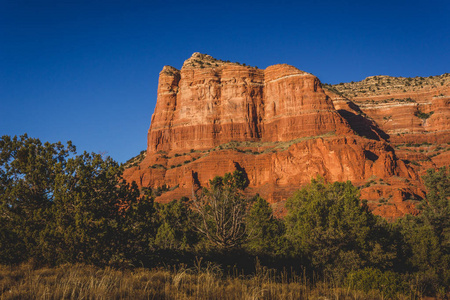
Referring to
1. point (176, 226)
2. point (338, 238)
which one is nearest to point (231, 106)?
point (176, 226)

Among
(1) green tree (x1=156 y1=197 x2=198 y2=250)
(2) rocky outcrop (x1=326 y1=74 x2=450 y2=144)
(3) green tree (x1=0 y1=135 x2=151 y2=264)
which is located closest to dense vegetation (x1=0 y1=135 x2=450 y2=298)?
(3) green tree (x1=0 y1=135 x2=151 y2=264)

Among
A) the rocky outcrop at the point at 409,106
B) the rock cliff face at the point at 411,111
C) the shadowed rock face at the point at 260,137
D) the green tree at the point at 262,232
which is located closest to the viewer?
the green tree at the point at 262,232

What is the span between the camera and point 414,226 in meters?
35.0

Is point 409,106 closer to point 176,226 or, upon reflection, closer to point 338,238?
point 176,226

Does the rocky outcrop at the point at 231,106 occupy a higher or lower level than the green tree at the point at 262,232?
higher

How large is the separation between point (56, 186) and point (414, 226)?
33.9 meters

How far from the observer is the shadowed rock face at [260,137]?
75.5m

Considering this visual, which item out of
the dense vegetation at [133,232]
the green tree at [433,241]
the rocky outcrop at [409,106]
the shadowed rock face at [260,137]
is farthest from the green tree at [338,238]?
the rocky outcrop at [409,106]

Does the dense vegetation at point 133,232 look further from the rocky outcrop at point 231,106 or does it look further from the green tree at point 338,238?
the rocky outcrop at point 231,106

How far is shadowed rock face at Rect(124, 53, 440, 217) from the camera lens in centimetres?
7550

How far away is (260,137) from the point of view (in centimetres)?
10450

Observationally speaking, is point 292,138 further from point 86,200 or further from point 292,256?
point 86,200

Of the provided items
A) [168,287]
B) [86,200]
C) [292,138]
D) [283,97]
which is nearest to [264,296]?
[168,287]

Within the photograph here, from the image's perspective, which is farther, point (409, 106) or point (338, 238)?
point (409, 106)
